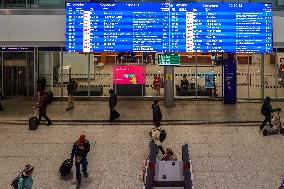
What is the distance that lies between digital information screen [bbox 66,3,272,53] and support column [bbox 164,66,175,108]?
188 cm

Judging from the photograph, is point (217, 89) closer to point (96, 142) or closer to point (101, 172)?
point (96, 142)

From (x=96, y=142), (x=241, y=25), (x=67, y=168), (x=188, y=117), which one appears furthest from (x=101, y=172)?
(x=241, y=25)

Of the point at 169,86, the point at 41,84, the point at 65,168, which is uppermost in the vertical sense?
the point at 41,84

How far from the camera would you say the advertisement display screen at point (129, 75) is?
24984 millimetres

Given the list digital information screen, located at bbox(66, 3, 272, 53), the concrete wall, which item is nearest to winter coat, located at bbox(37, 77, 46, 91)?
the concrete wall

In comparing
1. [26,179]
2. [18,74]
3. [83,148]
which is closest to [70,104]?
[18,74]

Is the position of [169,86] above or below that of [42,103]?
above

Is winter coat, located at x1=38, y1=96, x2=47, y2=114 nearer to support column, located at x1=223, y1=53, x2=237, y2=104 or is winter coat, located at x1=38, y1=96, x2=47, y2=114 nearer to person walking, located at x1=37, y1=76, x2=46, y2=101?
person walking, located at x1=37, y1=76, x2=46, y2=101

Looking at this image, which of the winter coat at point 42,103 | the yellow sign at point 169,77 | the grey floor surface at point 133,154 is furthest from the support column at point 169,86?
the winter coat at point 42,103

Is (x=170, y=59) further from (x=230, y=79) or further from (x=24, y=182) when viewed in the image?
(x=24, y=182)

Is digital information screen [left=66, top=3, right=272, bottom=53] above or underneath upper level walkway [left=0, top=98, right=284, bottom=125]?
above

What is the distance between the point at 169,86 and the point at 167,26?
3325 mm

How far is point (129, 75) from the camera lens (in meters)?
25.1

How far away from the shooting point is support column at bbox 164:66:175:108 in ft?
74.5
